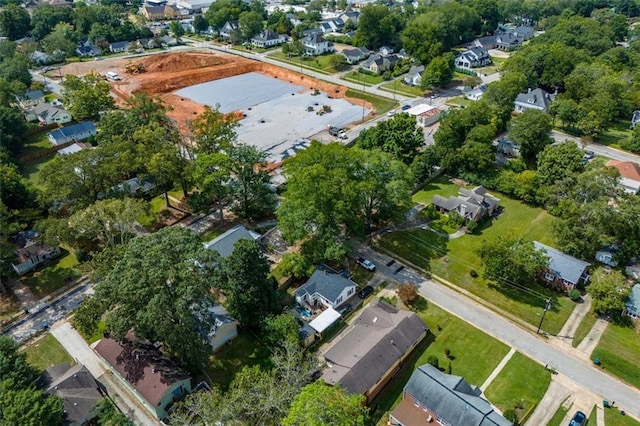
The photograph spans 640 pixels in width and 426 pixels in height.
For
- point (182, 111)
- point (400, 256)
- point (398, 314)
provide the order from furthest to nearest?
1. point (182, 111)
2. point (400, 256)
3. point (398, 314)

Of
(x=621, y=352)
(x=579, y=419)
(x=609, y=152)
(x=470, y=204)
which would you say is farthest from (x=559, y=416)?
(x=609, y=152)

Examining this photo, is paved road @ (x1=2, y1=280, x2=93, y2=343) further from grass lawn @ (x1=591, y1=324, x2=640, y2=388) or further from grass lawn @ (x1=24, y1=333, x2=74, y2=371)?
grass lawn @ (x1=591, y1=324, x2=640, y2=388)

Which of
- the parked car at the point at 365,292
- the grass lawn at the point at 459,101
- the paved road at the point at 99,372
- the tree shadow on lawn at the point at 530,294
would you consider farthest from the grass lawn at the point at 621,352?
the grass lawn at the point at 459,101

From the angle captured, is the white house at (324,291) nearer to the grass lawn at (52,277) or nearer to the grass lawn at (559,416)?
the grass lawn at (559,416)

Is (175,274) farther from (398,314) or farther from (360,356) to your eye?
(398,314)

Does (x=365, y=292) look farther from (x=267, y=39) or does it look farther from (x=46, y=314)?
(x=267, y=39)

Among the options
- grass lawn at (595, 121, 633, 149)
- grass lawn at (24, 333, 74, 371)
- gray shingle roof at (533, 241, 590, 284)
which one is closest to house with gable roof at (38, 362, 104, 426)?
grass lawn at (24, 333, 74, 371)

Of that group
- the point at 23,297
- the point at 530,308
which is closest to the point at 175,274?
the point at 23,297
